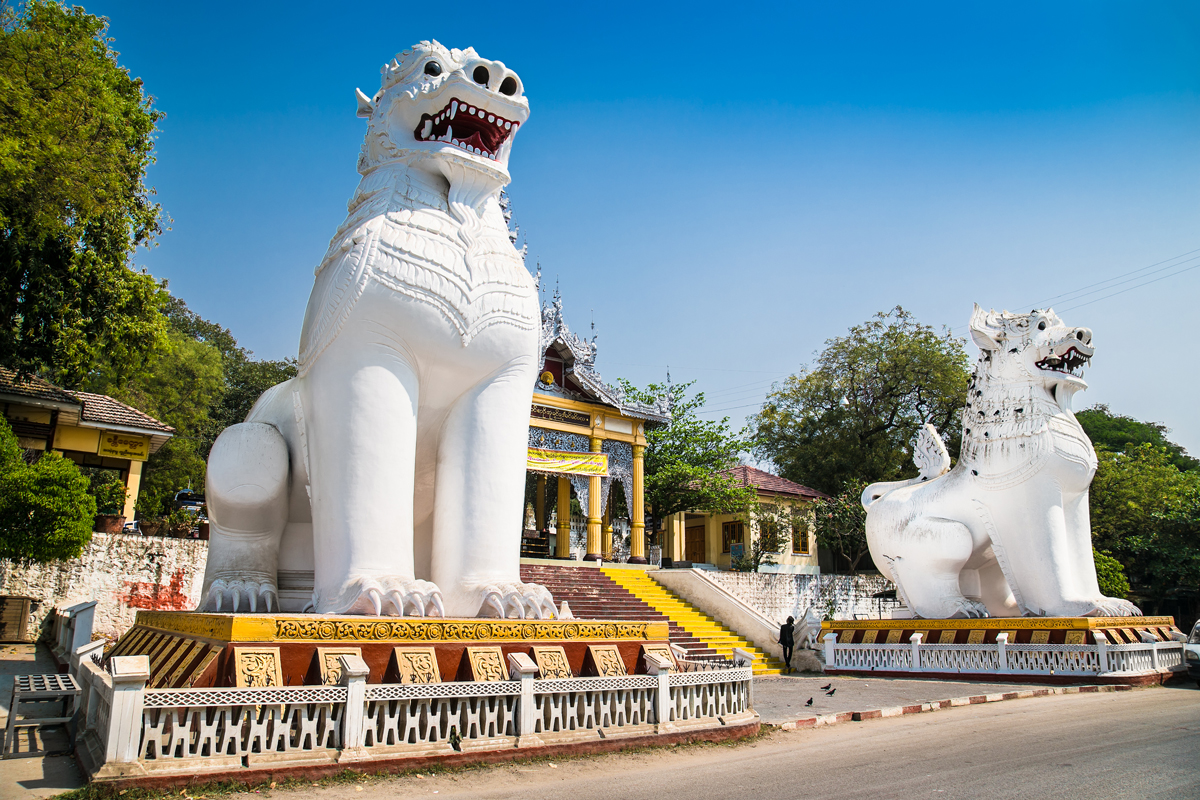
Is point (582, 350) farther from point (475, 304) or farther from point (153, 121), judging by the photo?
point (475, 304)

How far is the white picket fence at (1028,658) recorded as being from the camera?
812 cm

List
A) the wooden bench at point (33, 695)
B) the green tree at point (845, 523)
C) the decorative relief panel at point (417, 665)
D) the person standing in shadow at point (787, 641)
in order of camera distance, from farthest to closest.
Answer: the green tree at point (845, 523) → the person standing in shadow at point (787, 641) → the wooden bench at point (33, 695) → the decorative relief panel at point (417, 665)

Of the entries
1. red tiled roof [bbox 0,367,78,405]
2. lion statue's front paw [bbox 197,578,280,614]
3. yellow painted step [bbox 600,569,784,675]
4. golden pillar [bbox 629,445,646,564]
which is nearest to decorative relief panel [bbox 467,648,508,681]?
lion statue's front paw [bbox 197,578,280,614]

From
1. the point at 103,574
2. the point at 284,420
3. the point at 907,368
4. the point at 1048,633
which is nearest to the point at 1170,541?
the point at 907,368

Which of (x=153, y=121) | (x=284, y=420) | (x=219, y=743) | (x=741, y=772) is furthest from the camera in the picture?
(x=153, y=121)

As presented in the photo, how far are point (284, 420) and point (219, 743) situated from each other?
76.6 inches

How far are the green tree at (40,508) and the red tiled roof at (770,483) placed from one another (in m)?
16.7

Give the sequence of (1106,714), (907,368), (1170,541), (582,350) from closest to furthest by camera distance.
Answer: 1. (1106,714)
2. (1170,541)
3. (582,350)
4. (907,368)

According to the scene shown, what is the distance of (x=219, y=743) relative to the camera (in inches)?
122

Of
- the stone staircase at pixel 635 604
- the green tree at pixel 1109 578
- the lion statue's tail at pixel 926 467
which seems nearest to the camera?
the lion statue's tail at pixel 926 467

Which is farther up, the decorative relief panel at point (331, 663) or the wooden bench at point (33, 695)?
the decorative relief panel at point (331, 663)

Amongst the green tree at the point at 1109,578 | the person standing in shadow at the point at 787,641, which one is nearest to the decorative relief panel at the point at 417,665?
the person standing in shadow at the point at 787,641

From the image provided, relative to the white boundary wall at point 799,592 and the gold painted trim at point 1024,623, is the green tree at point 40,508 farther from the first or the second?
the white boundary wall at point 799,592

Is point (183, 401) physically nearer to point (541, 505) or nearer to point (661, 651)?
point (541, 505)
